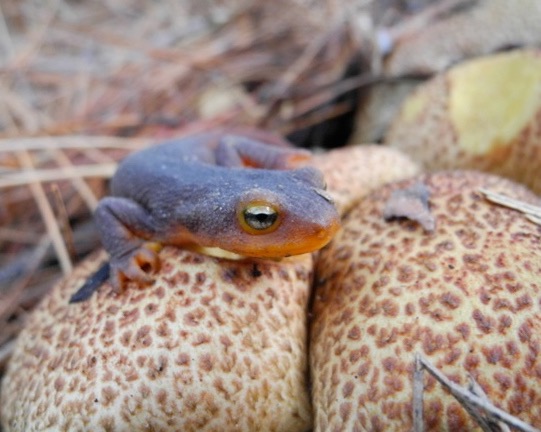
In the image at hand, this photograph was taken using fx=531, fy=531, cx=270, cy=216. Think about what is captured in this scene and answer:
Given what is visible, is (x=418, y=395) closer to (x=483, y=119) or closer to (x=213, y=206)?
(x=213, y=206)

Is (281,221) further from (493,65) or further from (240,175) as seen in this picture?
(493,65)

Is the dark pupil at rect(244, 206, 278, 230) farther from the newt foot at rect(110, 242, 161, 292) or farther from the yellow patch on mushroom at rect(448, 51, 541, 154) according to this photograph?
the yellow patch on mushroom at rect(448, 51, 541, 154)

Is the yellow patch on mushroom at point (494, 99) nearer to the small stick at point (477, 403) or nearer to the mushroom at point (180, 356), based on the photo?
the mushroom at point (180, 356)

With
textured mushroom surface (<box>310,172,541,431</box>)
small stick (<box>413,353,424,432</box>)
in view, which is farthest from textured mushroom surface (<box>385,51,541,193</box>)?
small stick (<box>413,353,424,432</box>)

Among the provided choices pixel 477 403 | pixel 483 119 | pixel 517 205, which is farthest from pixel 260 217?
pixel 483 119

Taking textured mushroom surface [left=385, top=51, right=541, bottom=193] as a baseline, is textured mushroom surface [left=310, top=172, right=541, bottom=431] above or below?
below

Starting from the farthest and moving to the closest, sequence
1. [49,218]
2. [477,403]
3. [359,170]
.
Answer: [49,218], [359,170], [477,403]
